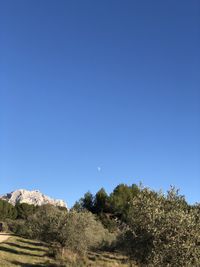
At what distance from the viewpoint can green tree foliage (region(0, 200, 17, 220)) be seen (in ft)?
367

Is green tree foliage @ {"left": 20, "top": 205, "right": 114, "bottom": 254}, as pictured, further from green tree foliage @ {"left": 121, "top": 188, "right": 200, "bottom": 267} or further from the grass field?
green tree foliage @ {"left": 121, "top": 188, "right": 200, "bottom": 267}

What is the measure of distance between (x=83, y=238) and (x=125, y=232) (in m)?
20.7

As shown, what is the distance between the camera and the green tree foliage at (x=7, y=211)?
367ft

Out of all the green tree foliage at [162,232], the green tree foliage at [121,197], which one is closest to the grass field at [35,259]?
the green tree foliage at [162,232]

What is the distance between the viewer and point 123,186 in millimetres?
111625

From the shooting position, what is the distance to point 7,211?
11481cm

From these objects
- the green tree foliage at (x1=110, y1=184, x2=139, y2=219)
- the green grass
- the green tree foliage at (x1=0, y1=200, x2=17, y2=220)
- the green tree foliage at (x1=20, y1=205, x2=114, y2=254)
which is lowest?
the green grass

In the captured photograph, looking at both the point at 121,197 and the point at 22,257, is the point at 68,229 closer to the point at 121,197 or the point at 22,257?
the point at 22,257

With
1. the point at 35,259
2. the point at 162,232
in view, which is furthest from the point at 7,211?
the point at 162,232

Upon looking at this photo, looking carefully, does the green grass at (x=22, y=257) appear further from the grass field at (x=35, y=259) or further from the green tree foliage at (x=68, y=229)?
the green tree foliage at (x=68, y=229)

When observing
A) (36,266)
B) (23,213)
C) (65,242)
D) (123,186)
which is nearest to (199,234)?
(36,266)

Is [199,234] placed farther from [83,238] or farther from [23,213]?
[23,213]

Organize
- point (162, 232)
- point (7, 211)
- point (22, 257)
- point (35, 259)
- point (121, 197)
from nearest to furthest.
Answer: point (162, 232), point (22, 257), point (35, 259), point (121, 197), point (7, 211)

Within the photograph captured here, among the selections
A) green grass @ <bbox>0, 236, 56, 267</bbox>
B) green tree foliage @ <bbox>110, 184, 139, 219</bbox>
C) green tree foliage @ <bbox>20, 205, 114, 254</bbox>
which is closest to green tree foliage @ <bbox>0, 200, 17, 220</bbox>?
green tree foliage @ <bbox>110, 184, 139, 219</bbox>
